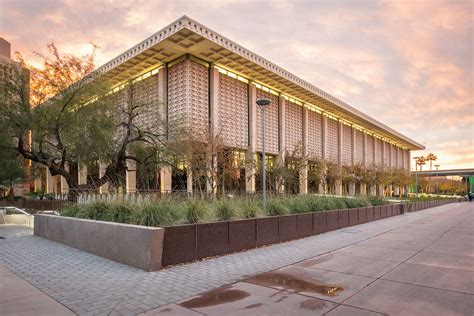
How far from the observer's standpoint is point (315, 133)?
4869 centimetres

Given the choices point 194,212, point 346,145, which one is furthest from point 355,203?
point 346,145

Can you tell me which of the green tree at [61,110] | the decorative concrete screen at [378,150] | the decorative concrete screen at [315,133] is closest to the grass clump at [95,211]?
the green tree at [61,110]

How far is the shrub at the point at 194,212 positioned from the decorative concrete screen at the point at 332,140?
144 feet

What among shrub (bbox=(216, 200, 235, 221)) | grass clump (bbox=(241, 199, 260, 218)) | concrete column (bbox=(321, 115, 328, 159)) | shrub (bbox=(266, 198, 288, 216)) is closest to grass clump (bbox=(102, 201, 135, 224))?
shrub (bbox=(216, 200, 235, 221))

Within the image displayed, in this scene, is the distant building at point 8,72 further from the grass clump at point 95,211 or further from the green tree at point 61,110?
the grass clump at point 95,211

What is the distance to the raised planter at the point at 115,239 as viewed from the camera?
24.2 feet

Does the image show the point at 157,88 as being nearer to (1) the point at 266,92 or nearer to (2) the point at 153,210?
(1) the point at 266,92

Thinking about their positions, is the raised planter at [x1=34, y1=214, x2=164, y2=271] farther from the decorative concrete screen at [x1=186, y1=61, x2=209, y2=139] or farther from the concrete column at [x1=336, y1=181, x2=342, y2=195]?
the concrete column at [x1=336, y1=181, x2=342, y2=195]

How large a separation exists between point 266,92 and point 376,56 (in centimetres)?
2053

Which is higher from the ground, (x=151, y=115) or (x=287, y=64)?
(x=287, y=64)

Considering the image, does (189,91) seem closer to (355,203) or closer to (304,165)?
(304,165)

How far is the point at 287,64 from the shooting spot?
4256 cm

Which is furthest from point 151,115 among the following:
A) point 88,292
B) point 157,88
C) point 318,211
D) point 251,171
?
point 88,292

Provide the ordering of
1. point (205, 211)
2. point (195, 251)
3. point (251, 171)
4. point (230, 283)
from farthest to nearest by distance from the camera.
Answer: point (251, 171), point (205, 211), point (195, 251), point (230, 283)
